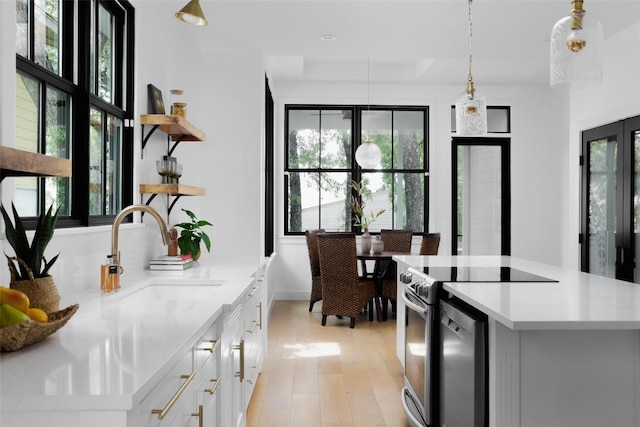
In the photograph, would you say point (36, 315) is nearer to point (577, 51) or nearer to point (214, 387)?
point (214, 387)

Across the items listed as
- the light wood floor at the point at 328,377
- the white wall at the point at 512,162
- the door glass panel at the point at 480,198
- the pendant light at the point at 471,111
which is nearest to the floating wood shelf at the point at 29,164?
the light wood floor at the point at 328,377

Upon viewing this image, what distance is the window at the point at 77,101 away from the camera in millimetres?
1974

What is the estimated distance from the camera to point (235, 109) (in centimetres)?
480

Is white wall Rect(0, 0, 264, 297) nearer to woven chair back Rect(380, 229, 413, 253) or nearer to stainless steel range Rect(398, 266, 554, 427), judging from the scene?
stainless steel range Rect(398, 266, 554, 427)

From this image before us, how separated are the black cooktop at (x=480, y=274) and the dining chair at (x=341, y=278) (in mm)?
2437

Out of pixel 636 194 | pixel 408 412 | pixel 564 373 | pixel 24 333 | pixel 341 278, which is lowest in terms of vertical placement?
pixel 408 412

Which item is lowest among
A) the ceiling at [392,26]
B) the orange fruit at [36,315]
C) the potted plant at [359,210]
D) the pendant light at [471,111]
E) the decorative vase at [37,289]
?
the orange fruit at [36,315]

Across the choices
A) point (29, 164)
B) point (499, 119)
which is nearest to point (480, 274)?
point (29, 164)

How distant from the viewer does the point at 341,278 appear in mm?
5449

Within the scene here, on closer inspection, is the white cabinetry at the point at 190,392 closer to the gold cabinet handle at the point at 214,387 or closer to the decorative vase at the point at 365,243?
the gold cabinet handle at the point at 214,387

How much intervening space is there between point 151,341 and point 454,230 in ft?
20.4

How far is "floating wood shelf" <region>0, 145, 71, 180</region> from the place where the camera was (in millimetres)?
1243

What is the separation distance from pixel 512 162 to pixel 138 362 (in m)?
6.79

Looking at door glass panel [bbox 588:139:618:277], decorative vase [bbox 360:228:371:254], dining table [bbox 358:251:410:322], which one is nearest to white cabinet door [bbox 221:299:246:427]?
dining table [bbox 358:251:410:322]
